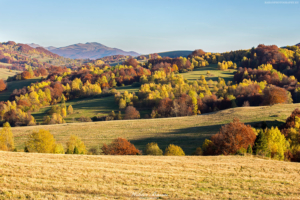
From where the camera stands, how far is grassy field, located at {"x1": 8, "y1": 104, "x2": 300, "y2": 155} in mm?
48941

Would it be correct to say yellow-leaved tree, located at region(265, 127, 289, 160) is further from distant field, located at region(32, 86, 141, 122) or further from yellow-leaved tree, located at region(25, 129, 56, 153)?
distant field, located at region(32, 86, 141, 122)

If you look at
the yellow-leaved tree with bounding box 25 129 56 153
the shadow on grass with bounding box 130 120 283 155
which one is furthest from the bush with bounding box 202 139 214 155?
the yellow-leaved tree with bounding box 25 129 56 153

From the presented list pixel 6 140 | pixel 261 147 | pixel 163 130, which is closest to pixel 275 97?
pixel 163 130

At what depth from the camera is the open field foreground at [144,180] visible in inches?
539

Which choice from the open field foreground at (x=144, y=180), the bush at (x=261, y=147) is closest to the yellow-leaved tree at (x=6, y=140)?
the open field foreground at (x=144, y=180)

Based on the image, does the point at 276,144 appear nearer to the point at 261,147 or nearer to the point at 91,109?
the point at 261,147

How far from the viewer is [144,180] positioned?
54.2ft

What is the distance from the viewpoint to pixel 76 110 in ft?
339

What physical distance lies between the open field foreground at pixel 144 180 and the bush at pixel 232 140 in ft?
36.4

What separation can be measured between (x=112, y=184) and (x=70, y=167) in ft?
17.6

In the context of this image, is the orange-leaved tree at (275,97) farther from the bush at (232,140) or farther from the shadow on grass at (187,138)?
the bush at (232,140)

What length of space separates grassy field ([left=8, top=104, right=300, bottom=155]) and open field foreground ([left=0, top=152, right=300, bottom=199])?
2198 cm

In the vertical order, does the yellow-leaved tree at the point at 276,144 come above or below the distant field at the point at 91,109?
above

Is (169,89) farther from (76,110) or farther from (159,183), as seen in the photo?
(159,183)
